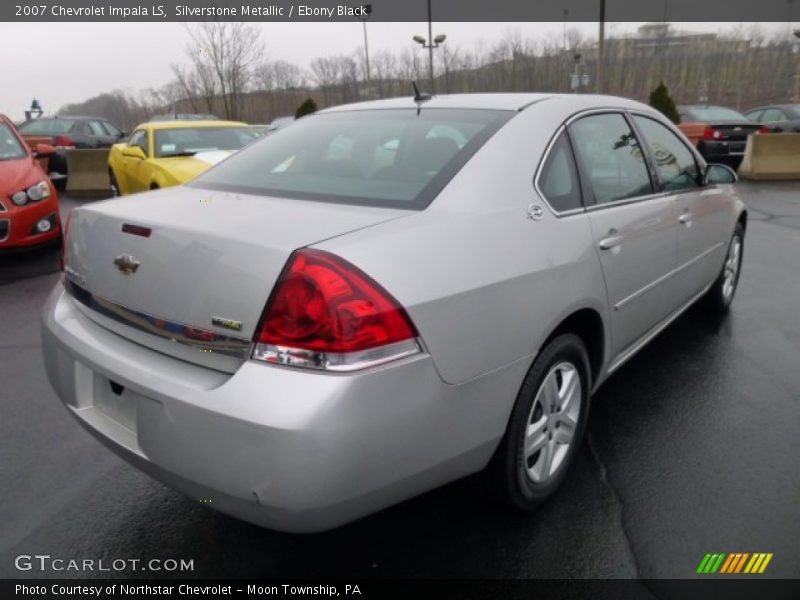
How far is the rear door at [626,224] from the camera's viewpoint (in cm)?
274

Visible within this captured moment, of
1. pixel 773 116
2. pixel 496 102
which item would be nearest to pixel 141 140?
pixel 496 102

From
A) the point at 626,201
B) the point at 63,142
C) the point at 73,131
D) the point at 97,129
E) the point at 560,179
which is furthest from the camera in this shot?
the point at 97,129

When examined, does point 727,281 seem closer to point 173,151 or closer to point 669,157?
point 669,157

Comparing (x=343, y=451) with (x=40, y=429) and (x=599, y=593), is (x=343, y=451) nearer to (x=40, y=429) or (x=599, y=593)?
(x=599, y=593)

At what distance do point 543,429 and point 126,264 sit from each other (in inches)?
64.5

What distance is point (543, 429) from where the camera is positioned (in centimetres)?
247

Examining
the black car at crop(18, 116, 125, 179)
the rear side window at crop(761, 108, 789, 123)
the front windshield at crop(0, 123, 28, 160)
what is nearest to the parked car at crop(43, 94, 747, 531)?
the front windshield at crop(0, 123, 28, 160)

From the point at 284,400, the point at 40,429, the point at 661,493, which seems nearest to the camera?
the point at 284,400

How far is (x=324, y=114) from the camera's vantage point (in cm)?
332

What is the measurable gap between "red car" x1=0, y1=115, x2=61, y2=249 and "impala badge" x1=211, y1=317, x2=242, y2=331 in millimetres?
5631

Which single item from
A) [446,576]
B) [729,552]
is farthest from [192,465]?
[729,552]

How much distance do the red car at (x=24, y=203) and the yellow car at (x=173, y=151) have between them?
117 centimetres

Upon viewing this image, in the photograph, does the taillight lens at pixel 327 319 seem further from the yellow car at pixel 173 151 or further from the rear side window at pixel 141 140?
the rear side window at pixel 141 140

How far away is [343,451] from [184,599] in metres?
0.93
